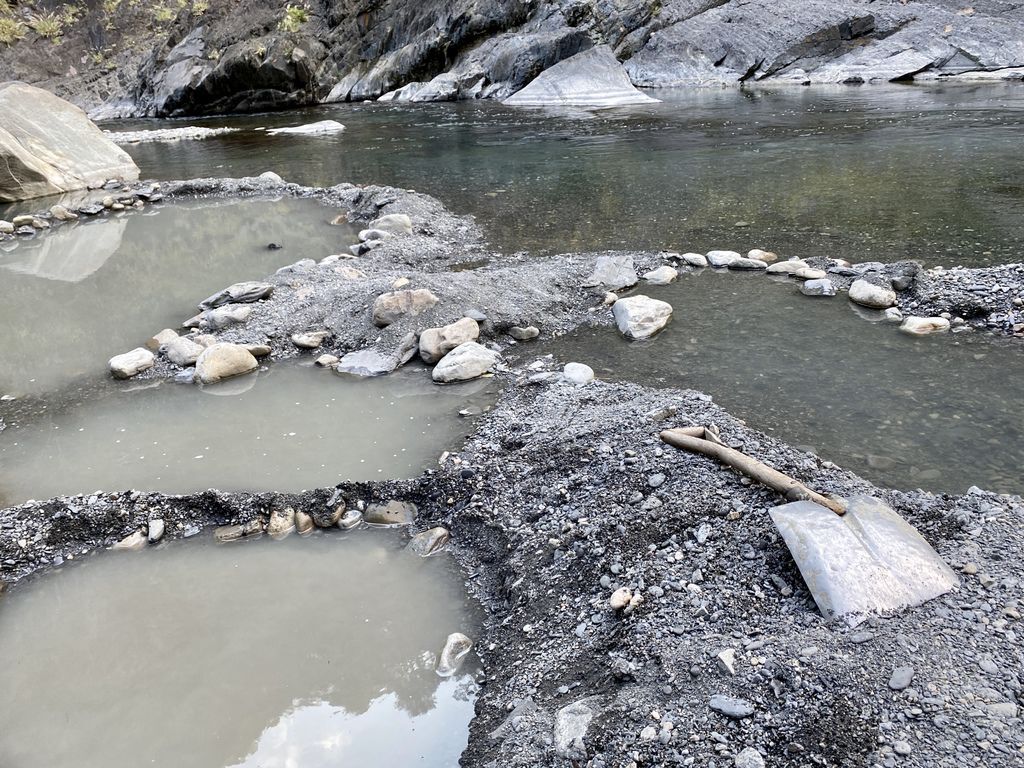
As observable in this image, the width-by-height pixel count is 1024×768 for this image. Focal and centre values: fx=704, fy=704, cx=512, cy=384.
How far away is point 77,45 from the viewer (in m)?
35.6

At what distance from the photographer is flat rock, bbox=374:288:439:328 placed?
5.72m

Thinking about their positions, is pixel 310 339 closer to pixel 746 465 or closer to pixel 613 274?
pixel 613 274

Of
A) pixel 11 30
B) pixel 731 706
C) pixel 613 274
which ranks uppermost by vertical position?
pixel 11 30

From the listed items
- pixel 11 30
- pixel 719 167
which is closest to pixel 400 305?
pixel 719 167

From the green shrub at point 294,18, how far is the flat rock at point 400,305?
29976 mm

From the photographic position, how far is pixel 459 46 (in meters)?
28.1

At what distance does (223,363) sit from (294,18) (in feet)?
103

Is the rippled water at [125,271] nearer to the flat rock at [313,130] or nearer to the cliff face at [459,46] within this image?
the flat rock at [313,130]

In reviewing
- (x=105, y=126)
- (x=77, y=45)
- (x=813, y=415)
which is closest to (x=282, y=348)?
(x=813, y=415)

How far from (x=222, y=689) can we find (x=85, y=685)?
0.57 metres

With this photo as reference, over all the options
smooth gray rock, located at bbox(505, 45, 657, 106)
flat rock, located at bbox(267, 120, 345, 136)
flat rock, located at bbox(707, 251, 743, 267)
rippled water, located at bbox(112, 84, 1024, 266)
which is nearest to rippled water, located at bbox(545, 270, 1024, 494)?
flat rock, located at bbox(707, 251, 743, 267)

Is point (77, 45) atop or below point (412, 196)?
atop

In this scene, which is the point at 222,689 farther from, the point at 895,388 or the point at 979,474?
the point at 895,388

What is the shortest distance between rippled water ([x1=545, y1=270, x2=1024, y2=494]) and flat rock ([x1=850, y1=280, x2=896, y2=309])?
126 mm
